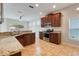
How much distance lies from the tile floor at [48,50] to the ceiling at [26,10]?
0.54 meters

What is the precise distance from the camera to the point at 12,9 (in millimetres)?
1940

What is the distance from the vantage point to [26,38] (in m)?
2.20

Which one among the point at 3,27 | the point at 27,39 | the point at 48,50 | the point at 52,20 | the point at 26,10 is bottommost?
the point at 48,50

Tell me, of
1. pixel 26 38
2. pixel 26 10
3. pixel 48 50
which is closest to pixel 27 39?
pixel 26 38

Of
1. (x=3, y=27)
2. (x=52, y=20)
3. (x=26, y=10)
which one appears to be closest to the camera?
(x=3, y=27)

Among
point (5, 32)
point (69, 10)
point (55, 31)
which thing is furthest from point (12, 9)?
point (69, 10)

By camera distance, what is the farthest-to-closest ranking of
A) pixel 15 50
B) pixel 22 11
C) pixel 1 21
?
pixel 22 11, pixel 1 21, pixel 15 50

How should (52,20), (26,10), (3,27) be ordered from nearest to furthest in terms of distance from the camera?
1. (3,27)
2. (26,10)
3. (52,20)

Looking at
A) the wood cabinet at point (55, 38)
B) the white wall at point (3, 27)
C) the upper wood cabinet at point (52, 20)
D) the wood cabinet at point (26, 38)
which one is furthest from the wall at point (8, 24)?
the wood cabinet at point (55, 38)

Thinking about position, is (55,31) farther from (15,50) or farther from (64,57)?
(15,50)

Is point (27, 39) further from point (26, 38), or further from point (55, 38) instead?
point (55, 38)

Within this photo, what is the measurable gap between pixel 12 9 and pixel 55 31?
944 millimetres

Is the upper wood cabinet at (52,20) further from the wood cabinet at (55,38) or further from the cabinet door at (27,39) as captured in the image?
the cabinet door at (27,39)

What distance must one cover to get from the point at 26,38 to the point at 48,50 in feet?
→ 1.72
